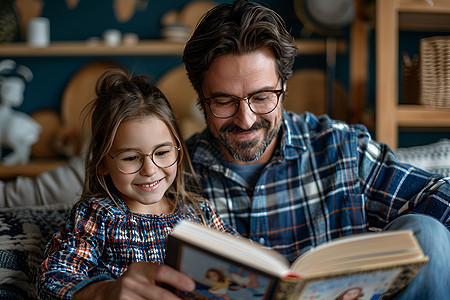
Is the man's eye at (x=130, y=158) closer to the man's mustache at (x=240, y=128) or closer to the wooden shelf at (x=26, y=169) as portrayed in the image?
the man's mustache at (x=240, y=128)

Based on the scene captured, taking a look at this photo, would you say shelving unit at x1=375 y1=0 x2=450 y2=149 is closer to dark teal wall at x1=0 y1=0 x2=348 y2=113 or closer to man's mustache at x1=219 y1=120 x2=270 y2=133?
dark teal wall at x1=0 y1=0 x2=348 y2=113

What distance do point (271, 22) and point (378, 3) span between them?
111cm

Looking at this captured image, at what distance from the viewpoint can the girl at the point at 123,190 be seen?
1.22m

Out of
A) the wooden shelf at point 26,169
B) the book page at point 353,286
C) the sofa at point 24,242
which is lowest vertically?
the wooden shelf at point 26,169

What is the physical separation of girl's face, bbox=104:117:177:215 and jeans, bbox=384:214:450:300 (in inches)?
25.5

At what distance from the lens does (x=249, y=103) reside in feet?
4.60

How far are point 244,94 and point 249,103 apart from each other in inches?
1.3

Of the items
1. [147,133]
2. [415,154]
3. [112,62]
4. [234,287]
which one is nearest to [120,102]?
[147,133]

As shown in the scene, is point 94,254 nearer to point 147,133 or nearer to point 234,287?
point 147,133

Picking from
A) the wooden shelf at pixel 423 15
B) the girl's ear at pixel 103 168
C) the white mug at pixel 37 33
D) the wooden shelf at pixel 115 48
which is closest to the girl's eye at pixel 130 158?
the girl's ear at pixel 103 168

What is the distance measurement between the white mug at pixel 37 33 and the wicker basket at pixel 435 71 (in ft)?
7.49

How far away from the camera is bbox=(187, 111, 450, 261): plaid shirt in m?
1.50

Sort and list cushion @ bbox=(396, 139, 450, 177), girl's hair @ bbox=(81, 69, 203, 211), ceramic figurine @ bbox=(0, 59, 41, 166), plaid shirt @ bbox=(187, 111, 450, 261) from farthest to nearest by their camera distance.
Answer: ceramic figurine @ bbox=(0, 59, 41, 166)
cushion @ bbox=(396, 139, 450, 177)
plaid shirt @ bbox=(187, 111, 450, 261)
girl's hair @ bbox=(81, 69, 203, 211)

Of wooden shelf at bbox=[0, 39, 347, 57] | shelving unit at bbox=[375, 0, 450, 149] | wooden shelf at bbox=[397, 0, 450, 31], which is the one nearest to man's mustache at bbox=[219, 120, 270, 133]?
shelving unit at bbox=[375, 0, 450, 149]
